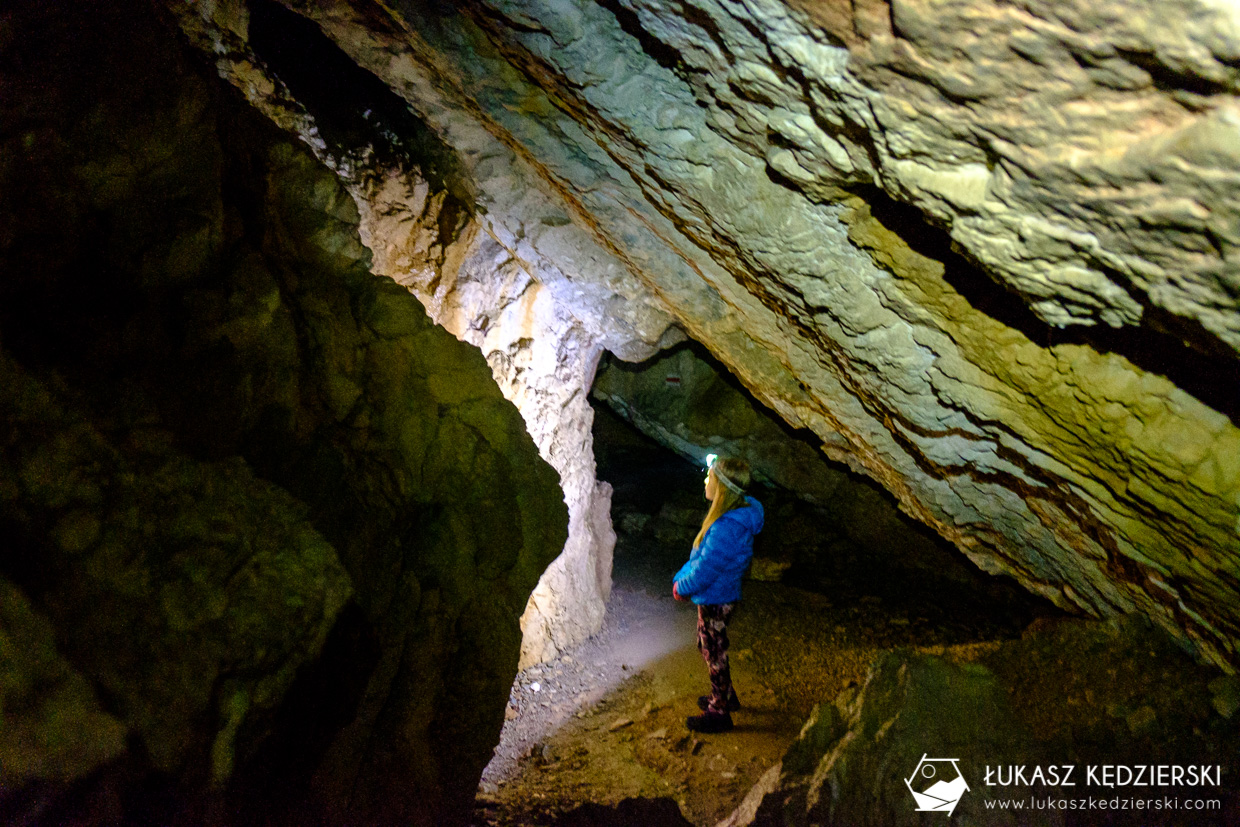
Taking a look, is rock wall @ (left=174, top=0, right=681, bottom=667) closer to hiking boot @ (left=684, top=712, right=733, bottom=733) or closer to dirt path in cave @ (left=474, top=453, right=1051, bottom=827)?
A: dirt path in cave @ (left=474, top=453, right=1051, bottom=827)

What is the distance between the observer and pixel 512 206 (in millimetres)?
4070

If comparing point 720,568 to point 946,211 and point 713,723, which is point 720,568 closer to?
point 713,723

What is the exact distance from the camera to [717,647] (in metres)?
3.94

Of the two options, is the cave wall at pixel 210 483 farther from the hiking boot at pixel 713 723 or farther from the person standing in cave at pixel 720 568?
the hiking boot at pixel 713 723

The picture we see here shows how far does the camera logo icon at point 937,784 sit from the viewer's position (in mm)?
2650

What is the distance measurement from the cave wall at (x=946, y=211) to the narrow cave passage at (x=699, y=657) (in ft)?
3.90

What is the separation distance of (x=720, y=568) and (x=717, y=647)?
21.6 inches

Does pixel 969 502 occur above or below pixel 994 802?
above

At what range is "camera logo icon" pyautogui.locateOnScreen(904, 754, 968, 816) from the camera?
2650mm

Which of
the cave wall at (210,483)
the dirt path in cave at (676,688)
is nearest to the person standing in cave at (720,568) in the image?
the dirt path in cave at (676,688)

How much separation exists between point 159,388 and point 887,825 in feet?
10.9

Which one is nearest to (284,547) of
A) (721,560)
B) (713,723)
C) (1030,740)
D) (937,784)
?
(721,560)

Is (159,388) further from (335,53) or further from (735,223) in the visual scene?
(335,53)

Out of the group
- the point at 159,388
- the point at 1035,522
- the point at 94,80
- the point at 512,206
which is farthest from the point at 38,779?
the point at 1035,522
